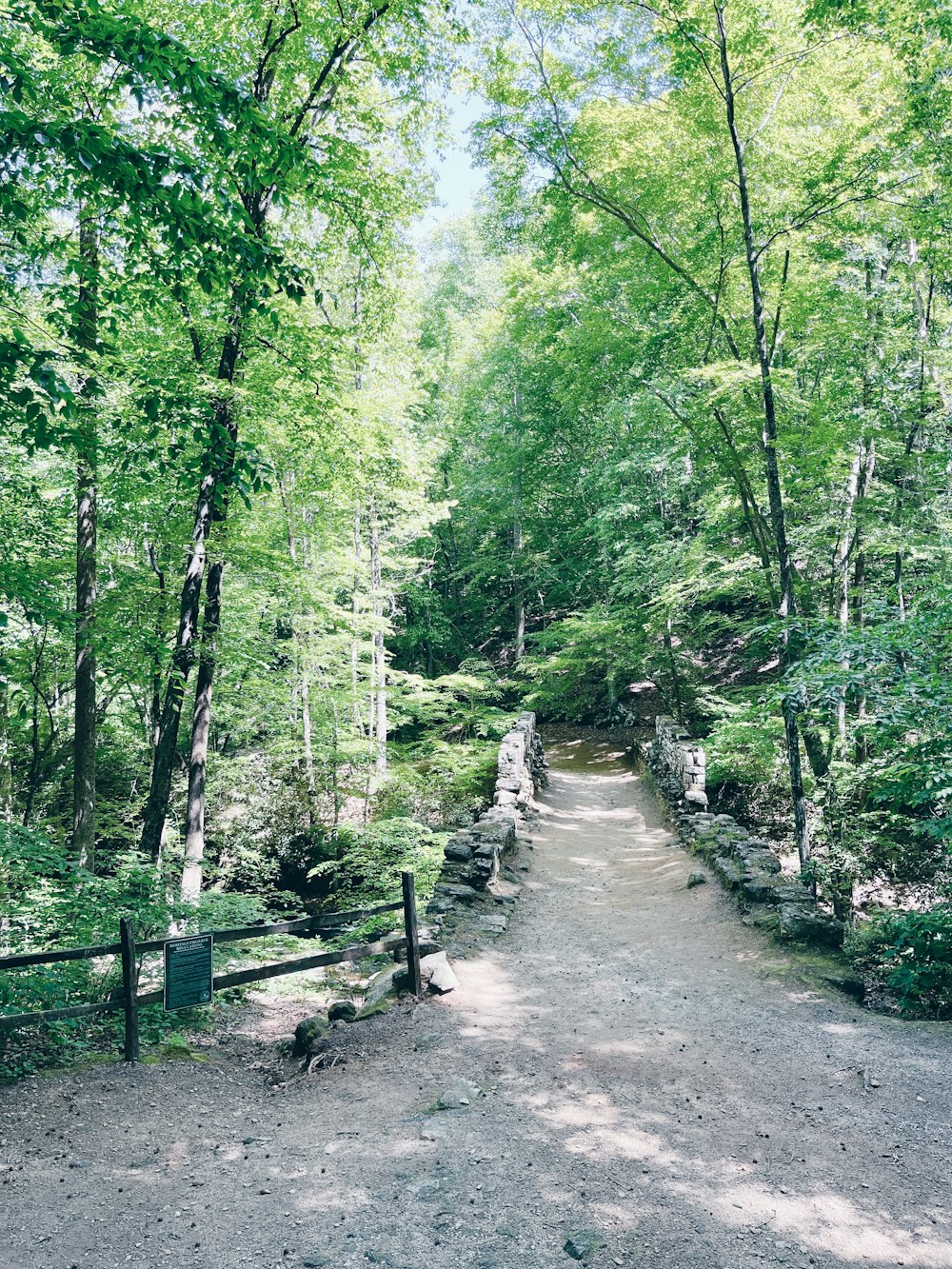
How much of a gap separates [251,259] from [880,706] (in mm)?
5380

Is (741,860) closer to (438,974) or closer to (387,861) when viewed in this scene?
(438,974)

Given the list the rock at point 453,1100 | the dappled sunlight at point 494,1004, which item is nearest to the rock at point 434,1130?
the rock at point 453,1100

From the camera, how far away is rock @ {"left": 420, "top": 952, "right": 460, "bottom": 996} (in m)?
5.95

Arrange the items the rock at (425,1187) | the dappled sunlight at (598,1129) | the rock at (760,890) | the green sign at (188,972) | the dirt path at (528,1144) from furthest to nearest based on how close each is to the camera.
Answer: the rock at (760,890), the green sign at (188,972), the dappled sunlight at (598,1129), the rock at (425,1187), the dirt path at (528,1144)

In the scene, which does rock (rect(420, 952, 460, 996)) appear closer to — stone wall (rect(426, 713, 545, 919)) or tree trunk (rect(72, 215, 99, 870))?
stone wall (rect(426, 713, 545, 919))

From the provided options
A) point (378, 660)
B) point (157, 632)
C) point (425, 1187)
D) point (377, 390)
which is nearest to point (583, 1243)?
point (425, 1187)

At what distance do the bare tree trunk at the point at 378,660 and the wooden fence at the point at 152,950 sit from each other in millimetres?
6834

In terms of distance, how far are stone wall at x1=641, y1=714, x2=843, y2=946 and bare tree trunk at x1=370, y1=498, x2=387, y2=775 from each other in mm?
5397

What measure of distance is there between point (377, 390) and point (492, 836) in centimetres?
798

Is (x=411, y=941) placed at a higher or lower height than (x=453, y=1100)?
higher

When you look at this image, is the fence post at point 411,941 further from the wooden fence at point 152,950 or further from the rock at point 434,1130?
the rock at point 434,1130

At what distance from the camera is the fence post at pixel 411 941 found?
5828 mm

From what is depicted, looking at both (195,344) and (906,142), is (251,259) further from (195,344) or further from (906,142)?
(906,142)

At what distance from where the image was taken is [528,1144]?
3686 millimetres
